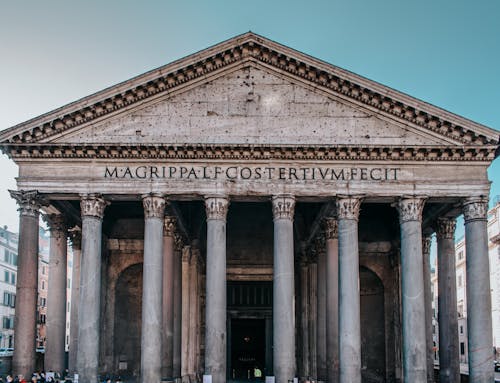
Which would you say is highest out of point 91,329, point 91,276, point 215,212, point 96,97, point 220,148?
point 96,97

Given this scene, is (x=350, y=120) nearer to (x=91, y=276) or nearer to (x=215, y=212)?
(x=215, y=212)

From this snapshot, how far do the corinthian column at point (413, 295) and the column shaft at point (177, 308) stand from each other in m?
10.6

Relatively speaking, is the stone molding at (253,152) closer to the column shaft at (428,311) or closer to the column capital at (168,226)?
the column capital at (168,226)

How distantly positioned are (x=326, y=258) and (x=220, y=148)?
7627 mm

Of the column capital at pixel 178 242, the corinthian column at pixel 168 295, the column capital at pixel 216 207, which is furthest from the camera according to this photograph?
the column capital at pixel 178 242

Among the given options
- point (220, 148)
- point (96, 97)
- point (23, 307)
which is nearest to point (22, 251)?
point (23, 307)

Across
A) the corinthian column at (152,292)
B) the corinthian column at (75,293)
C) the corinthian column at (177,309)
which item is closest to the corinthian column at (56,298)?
the corinthian column at (75,293)

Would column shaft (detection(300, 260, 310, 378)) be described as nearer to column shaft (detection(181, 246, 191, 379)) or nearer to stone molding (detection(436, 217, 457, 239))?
column shaft (detection(181, 246, 191, 379))

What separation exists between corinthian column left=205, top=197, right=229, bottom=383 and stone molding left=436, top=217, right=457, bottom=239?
10.3 m

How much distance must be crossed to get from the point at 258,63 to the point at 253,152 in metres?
3.86

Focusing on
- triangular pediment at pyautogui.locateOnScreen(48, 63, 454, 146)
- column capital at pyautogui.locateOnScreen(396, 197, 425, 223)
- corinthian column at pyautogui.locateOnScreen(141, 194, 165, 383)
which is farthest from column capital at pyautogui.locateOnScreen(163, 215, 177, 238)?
column capital at pyautogui.locateOnScreen(396, 197, 425, 223)

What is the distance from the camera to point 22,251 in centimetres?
2898

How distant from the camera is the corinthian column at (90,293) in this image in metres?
27.8

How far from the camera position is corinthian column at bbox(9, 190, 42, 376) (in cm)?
2819
